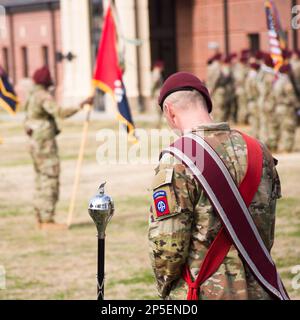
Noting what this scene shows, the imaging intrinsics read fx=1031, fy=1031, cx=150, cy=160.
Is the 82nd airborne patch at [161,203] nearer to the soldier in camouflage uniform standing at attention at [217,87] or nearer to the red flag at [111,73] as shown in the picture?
the red flag at [111,73]

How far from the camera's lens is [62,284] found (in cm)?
990

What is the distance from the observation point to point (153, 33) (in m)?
35.1

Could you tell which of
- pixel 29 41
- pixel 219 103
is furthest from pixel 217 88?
pixel 29 41

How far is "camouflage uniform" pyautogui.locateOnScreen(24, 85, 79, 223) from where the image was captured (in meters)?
13.0

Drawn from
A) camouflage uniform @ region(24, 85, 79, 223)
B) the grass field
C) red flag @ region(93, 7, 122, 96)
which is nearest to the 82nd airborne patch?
the grass field

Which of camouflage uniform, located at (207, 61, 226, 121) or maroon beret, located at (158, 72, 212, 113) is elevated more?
maroon beret, located at (158, 72, 212, 113)

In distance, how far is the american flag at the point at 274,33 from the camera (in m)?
18.9

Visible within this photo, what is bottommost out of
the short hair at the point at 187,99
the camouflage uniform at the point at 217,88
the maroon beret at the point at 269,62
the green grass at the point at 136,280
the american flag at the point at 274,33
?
the camouflage uniform at the point at 217,88

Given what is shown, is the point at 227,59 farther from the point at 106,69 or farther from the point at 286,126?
the point at 106,69

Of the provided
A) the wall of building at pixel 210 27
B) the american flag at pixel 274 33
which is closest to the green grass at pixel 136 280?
the american flag at pixel 274 33

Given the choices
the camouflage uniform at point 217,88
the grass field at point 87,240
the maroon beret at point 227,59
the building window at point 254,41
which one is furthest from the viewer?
the building window at point 254,41

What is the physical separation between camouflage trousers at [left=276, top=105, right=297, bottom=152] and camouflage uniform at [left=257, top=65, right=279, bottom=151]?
4.7 inches

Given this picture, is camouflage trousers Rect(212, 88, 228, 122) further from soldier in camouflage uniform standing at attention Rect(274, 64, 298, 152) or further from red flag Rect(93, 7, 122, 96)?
red flag Rect(93, 7, 122, 96)
